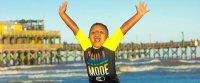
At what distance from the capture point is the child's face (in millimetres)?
4188

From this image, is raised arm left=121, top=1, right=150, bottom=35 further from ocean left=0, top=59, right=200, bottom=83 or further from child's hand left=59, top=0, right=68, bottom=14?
ocean left=0, top=59, right=200, bottom=83

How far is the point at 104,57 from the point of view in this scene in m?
4.21

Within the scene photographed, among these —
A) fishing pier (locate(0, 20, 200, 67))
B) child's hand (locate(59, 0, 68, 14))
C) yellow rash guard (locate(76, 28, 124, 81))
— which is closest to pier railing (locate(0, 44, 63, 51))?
fishing pier (locate(0, 20, 200, 67))

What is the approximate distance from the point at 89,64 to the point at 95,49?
13 centimetres

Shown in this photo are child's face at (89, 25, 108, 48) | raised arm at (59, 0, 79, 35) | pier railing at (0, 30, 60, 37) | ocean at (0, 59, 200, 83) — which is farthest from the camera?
pier railing at (0, 30, 60, 37)

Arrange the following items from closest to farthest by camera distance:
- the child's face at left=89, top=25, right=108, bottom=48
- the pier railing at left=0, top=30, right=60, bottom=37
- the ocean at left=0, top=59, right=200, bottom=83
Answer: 1. the child's face at left=89, top=25, right=108, bottom=48
2. the ocean at left=0, top=59, right=200, bottom=83
3. the pier railing at left=0, top=30, right=60, bottom=37

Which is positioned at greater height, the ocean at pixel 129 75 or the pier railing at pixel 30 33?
the pier railing at pixel 30 33

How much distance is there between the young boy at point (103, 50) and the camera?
4203 mm

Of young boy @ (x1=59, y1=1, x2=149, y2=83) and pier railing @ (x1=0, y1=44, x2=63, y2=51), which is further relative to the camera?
pier railing @ (x1=0, y1=44, x2=63, y2=51)

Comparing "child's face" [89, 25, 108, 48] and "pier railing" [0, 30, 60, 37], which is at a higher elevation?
"pier railing" [0, 30, 60, 37]

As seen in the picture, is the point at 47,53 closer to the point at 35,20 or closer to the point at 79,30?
the point at 35,20

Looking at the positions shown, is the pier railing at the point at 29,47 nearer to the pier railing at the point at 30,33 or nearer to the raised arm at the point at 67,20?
the pier railing at the point at 30,33

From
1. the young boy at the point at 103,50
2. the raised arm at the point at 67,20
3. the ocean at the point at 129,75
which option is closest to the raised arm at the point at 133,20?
the young boy at the point at 103,50

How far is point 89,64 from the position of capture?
426 centimetres
